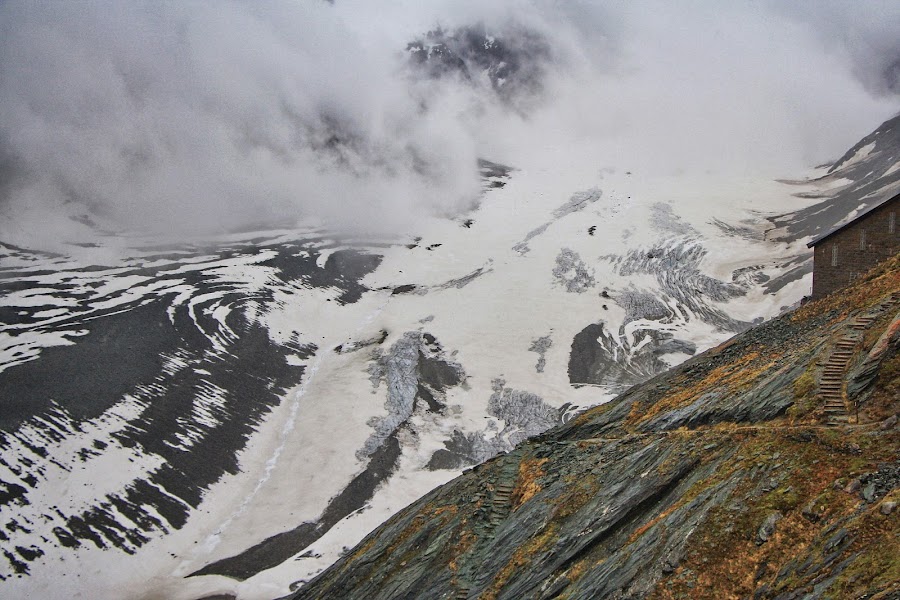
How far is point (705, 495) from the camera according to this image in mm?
15328

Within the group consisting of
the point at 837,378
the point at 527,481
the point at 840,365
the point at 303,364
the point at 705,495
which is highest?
the point at 840,365

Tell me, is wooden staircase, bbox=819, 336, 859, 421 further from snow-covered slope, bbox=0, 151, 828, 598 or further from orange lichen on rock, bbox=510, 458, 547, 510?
snow-covered slope, bbox=0, 151, 828, 598

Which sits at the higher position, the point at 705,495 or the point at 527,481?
the point at 705,495

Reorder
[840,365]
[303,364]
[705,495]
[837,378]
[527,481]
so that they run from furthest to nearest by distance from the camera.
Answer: [303,364] < [527,481] < [840,365] < [837,378] < [705,495]

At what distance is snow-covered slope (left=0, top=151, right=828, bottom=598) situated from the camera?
5206 cm

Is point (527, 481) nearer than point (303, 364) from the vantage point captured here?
Yes

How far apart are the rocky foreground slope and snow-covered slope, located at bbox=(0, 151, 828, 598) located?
2987 centimetres

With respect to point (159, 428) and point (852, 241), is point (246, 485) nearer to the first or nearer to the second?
point (159, 428)

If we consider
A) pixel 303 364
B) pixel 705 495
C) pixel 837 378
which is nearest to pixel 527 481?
pixel 705 495

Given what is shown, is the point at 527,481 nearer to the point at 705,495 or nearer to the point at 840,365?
the point at 705,495

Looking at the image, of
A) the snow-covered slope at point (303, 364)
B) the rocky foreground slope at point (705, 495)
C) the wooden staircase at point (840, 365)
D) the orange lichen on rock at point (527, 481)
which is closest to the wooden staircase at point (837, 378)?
the wooden staircase at point (840, 365)

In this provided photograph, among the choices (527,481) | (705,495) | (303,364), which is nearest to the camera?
(705,495)

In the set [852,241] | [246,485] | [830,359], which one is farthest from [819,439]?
[246,485]

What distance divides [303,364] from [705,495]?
7264 centimetres
